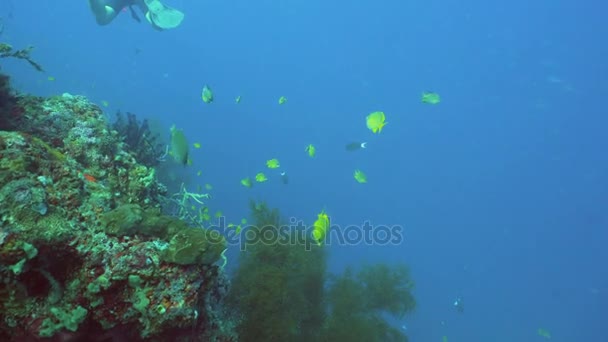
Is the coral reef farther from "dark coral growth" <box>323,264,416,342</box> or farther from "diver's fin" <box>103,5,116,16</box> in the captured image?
"diver's fin" <box>103,5,116,16</box>

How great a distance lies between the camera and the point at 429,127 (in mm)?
92312

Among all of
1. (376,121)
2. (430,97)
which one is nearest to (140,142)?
(376,121)

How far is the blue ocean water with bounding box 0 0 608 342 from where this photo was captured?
146 ft

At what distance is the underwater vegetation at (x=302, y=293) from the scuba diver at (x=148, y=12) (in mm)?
5113

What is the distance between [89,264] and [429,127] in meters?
96.2

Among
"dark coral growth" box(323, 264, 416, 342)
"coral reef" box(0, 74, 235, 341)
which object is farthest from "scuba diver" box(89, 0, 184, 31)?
"dark coral growth" box(323, 264, 416, 342)

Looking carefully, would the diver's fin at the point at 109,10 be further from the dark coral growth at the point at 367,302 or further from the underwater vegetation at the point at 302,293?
the dark coral growth at the point at 367,302

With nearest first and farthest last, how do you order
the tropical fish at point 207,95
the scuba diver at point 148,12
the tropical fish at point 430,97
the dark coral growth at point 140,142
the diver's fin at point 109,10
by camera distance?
the dark coral growth at point 140,142 < the tropical fish at point 207,95 < the scuba diver at point 148,12 < the tropical fish at point 430,97 < the diver's fin at point 109,10

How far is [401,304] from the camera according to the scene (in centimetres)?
1095

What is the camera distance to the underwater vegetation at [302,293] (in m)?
5.95

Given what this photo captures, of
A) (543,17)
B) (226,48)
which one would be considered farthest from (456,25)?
(226,48)

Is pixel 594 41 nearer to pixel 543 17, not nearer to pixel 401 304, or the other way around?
pixel 543 17

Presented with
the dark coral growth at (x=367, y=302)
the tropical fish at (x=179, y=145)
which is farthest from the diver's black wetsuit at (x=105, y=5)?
the dark coral growth at (x=367, y=302)

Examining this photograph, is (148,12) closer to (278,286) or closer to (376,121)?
(376,121)
